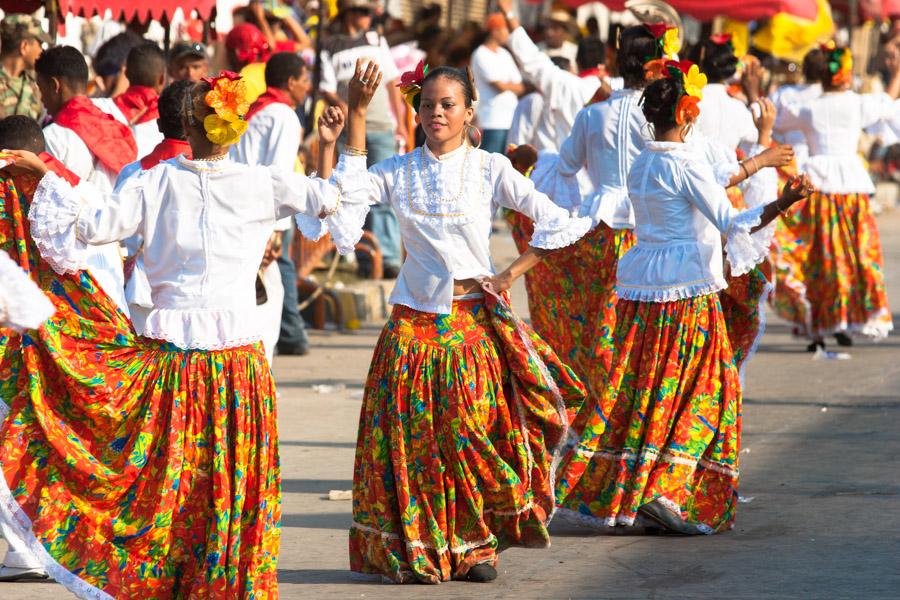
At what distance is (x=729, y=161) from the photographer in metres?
7.19

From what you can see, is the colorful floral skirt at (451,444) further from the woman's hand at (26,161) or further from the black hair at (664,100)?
the woman's hand at (26,161)

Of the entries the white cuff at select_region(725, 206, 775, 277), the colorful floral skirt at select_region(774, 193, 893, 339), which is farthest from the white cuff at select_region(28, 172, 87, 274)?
the colorful floral skirt at select_region(774, 193, 893, 339)

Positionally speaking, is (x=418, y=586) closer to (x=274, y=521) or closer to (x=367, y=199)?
(x=274, y=521)

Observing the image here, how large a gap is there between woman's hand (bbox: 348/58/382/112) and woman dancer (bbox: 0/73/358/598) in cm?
36

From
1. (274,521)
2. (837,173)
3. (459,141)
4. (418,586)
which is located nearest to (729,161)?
(459,141)

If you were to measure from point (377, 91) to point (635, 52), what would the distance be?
630cm

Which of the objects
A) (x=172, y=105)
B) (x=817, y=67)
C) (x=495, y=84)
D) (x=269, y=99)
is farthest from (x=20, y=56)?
(x=495, y=84)

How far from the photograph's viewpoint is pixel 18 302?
3951 mm

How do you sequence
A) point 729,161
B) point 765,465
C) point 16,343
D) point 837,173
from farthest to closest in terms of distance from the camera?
1. point 837,173
2. point 765,465
3. point 729,161
4. point 16,343

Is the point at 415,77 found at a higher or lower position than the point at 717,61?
lower

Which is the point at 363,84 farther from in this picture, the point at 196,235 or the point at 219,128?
the point at 196,235

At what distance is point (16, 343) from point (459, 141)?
67.2 inches

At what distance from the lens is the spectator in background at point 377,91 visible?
1349cm

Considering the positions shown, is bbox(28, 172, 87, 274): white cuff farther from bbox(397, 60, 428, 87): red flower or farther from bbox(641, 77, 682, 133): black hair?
bbox(641, 77, 682, 133): black hair
